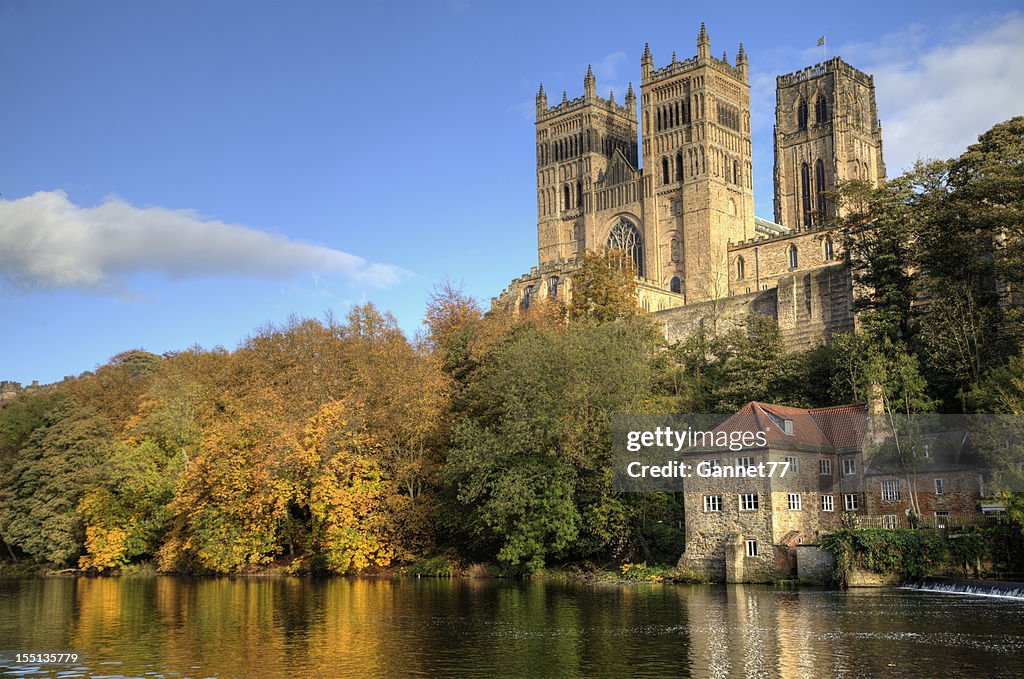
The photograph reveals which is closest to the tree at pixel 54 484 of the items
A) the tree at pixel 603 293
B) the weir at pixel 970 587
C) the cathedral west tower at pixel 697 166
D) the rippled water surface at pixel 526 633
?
the rippled water surface at pixel 526 633

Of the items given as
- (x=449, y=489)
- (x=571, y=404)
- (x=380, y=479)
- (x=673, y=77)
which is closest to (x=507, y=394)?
(x=571, y=404)

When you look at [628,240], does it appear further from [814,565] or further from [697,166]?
[814,565]

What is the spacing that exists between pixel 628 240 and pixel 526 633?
3078 inches

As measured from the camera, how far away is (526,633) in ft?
85.0

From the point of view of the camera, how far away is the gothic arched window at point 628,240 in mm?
99537

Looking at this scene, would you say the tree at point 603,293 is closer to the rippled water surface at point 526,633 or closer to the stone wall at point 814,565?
the stone wall at point 814,565

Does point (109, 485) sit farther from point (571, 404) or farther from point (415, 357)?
point (571, 404)

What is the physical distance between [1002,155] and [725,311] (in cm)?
2262

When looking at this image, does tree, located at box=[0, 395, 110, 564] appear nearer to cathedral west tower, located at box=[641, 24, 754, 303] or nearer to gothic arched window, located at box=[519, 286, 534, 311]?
gothic arched window, located at box=[519, 286, 534, 311]

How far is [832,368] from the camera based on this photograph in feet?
152

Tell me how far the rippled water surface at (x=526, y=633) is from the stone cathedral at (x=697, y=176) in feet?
164

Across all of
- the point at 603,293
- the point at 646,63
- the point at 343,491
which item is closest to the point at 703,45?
the point at 646,63

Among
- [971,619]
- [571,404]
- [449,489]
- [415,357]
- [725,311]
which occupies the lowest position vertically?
[971,619]

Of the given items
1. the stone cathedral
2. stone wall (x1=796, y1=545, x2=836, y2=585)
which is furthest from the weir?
the stone cathedral
